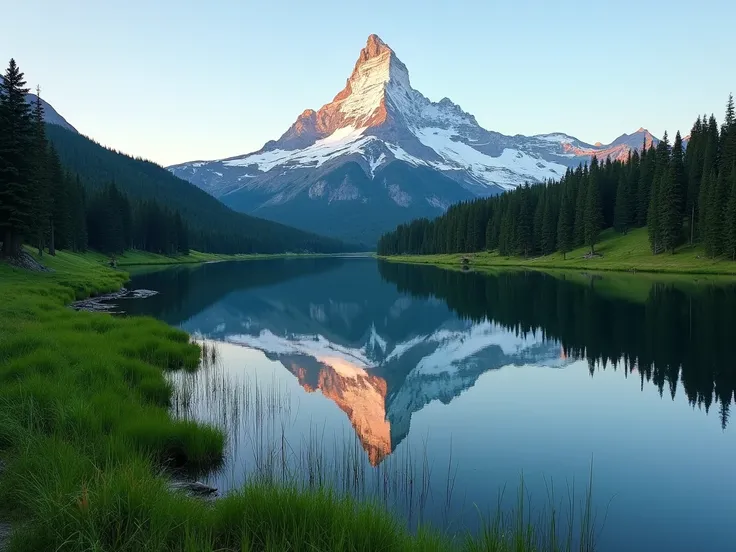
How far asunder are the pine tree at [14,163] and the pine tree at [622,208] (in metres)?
107

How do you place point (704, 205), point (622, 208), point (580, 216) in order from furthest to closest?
point (580, 216), point (622, 208), point (704, 205)

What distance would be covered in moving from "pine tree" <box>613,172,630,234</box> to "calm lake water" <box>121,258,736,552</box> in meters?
71.9

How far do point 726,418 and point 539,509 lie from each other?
10414 mm

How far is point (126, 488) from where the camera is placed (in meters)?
6.64

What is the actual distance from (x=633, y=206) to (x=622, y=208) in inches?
126

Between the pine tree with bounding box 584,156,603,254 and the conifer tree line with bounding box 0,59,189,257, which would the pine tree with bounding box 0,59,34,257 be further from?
the pine tree with bounding box 584,156,603,254

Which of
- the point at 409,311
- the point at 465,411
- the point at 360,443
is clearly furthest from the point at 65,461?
the point at 409,311

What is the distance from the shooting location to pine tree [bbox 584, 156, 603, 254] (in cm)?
10494

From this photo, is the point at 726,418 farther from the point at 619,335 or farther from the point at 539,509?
the point at 619,335

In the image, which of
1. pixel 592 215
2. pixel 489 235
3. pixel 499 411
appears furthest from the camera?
pixel 489 235

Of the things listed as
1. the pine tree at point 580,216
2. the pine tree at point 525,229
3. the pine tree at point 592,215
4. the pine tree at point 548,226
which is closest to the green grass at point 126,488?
the pine tree at point 592,215

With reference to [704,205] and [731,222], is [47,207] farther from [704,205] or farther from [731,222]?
[704,205]

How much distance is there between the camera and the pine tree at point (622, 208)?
10969 cm

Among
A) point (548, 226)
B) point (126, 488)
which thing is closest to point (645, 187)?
point (548, 226)
